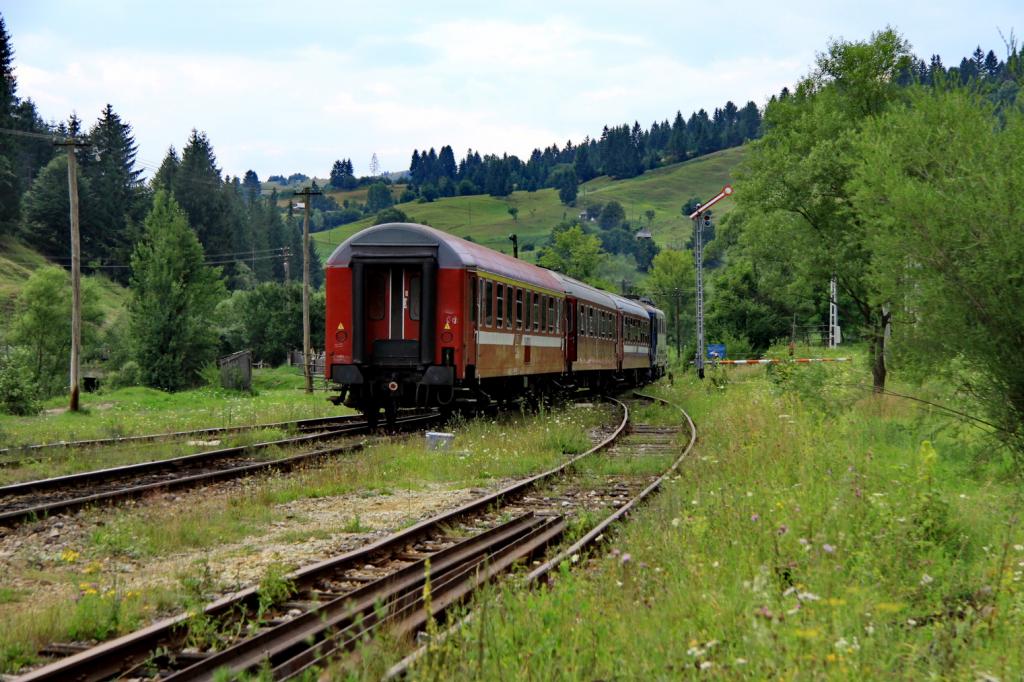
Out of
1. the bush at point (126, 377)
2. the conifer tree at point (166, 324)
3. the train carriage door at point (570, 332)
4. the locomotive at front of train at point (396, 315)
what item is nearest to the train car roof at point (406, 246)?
the locomotive at front of train at point (396, 315)

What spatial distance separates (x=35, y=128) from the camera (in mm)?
121125

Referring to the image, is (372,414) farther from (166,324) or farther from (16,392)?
(166,324)

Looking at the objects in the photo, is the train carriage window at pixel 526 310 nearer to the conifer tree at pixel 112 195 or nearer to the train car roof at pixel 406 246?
the train car roof at pixel 406 246

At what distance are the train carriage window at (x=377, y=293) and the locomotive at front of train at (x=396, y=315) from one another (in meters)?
0.02

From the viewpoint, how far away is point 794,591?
5.41 metres

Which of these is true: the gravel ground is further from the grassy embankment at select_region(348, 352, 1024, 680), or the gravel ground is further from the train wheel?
the train wheel

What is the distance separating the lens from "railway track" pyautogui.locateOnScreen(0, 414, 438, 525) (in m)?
10.3

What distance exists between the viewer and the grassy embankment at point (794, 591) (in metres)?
4.41

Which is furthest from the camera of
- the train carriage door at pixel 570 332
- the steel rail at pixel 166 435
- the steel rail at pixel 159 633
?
the train carriage door at pixel 570 332

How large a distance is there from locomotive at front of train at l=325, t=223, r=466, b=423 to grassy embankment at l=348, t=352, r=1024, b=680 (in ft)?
25.3

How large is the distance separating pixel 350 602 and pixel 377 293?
42.5 feet

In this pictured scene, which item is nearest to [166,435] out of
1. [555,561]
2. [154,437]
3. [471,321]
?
[154,437]

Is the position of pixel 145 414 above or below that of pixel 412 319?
below

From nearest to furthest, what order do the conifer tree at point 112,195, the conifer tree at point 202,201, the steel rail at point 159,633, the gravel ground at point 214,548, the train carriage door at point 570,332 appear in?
the steel rail at point 159,633
the gravel ground at point 214,548
the train carriage door at point 570,332
the conifer tree at point 112,195
the conifer tree at point 202,201
